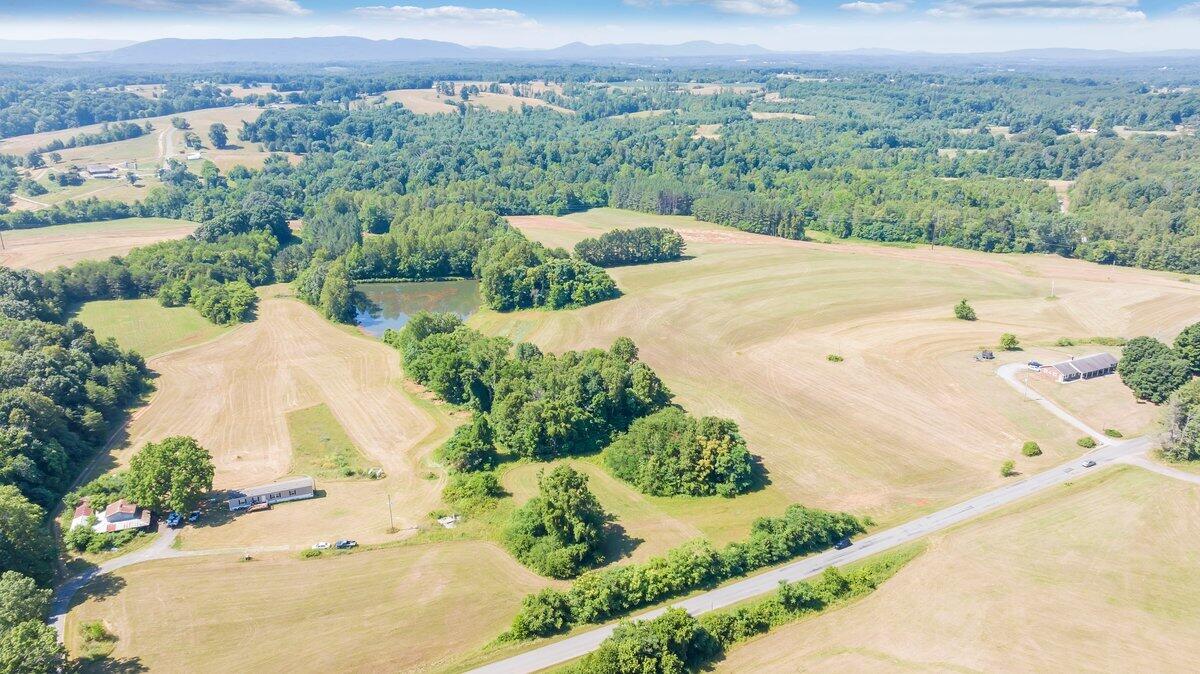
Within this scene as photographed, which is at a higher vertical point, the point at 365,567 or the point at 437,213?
the point at 437,213

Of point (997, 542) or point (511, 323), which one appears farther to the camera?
point (511, 323)

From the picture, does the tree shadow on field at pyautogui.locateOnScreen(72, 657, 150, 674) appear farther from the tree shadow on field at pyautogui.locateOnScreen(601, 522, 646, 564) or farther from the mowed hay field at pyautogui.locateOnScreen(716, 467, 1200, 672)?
the mowed hay field at pyautogui.locateOnScreen(716, 467, 1200, 672)

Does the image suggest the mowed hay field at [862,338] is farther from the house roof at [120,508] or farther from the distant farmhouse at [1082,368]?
the house roof at [120,508]

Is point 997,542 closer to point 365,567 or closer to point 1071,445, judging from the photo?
point 1071,445

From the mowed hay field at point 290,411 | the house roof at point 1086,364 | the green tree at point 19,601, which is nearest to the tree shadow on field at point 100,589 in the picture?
the green tree at point 19,601

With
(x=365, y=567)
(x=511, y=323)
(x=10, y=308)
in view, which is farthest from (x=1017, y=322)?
(x=10, y=308)

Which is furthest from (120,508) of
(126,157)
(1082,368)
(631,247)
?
(126,157)

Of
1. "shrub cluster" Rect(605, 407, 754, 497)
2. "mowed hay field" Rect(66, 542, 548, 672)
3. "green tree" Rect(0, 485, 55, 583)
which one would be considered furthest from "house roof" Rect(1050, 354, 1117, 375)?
"green tree" Rect(0, 485, 55, 583)

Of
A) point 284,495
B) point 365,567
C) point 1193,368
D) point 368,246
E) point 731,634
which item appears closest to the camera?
point 731,634
